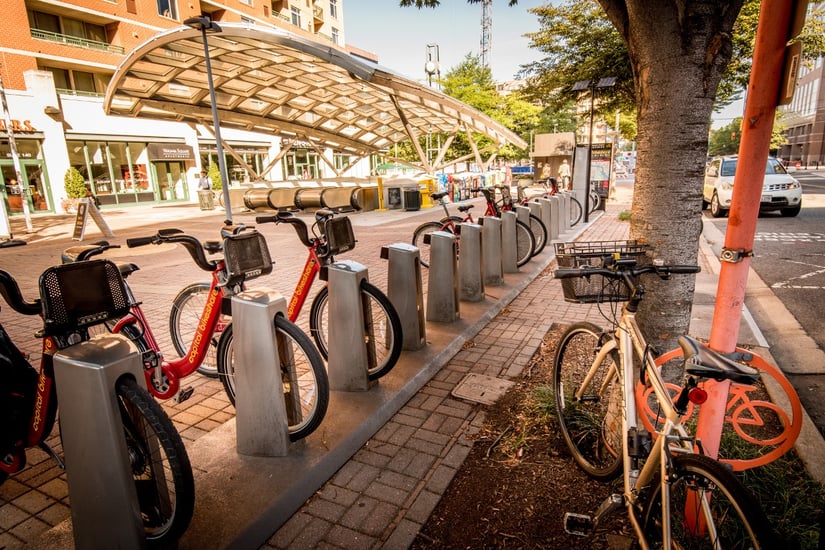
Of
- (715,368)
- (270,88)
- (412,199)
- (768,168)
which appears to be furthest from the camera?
(270,88)

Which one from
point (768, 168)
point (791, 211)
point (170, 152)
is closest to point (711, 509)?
point (791, 211)

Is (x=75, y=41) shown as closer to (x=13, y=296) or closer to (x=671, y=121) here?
(x=13, y=296)

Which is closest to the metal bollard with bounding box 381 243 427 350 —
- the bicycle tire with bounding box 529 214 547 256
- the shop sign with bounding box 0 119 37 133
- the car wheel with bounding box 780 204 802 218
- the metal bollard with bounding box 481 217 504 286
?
the metal bollard with bounding box 481 217 504 286

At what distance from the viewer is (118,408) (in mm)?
1914

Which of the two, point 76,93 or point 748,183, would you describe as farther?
point 76,93

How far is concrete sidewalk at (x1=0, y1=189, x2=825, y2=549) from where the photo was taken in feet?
7.77

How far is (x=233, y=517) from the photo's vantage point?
2352 millimetres

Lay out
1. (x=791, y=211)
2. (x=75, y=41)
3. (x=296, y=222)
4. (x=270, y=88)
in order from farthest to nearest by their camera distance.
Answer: (x=75, y=41), (x=270, y=88), (x=791, y=211), (x=296, y=222)

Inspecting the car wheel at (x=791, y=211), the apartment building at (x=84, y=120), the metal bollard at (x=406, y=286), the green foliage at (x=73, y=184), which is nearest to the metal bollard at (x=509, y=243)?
the metal bollard at (x=406, y=286)

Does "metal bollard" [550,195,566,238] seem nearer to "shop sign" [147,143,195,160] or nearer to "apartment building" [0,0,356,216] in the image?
"apartment building" [0,0,356,216]

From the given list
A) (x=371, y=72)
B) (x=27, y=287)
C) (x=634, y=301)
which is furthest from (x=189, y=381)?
(x=371, y=72)

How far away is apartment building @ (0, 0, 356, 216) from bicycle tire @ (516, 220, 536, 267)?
1856 centimetres

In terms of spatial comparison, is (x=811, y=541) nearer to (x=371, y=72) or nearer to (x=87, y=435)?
(x=87, y=435)

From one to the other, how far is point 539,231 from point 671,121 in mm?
5981
